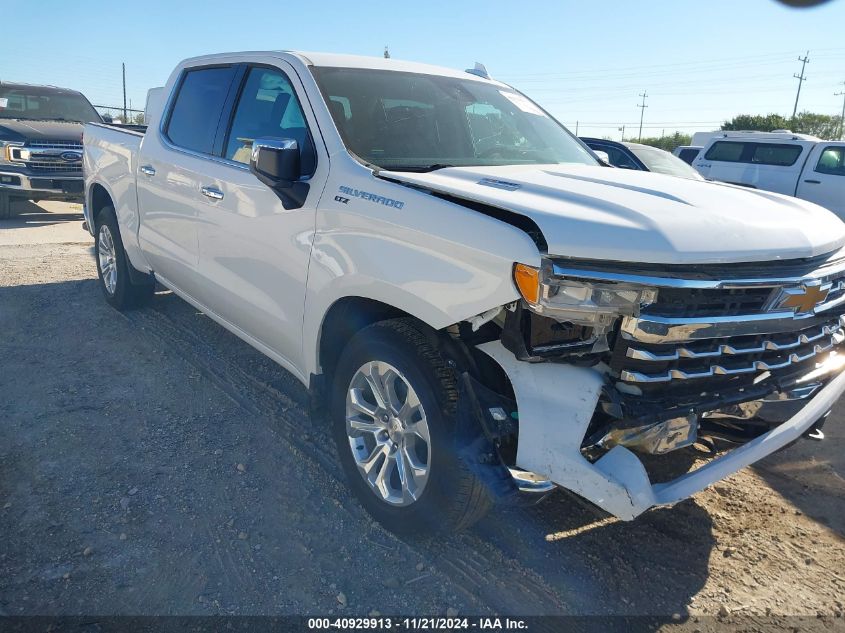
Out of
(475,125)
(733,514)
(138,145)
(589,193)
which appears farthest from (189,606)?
(138,145)

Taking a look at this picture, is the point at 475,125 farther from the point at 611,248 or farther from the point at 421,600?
the point at 421,600

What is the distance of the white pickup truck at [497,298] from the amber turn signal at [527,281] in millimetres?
10

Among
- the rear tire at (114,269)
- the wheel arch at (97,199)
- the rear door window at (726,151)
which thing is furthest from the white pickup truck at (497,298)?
the rear door window at (726,151)

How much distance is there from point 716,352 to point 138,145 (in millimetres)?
4361

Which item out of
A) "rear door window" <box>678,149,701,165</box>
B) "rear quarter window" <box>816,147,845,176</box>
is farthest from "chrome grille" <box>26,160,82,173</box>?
"rear door window" <box>678,149,701,165</box>

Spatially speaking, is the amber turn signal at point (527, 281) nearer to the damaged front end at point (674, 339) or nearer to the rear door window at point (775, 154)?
the damaged front end at point (674, 339)

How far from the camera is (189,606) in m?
2.53

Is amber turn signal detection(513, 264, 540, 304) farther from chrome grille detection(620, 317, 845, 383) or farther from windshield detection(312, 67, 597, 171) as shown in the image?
windshield detection(312, 67, 597, 171)

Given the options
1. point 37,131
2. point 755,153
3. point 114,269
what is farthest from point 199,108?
point 755,153

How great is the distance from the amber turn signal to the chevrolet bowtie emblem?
37.9 inches

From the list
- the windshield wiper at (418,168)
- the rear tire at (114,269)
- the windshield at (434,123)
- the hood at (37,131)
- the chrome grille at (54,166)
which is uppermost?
the windshield at (434,123)

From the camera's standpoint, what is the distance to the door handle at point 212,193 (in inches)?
148

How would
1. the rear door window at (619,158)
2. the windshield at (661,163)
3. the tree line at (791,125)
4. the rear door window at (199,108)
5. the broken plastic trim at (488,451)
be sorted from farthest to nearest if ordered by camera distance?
the tree line at (791,125) < the rear door window at (619,158) < the windshield at (661,163) < the rear door window at (199,108) < the broken plastic trim at (488,451)

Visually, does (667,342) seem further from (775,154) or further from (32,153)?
(775,154)
